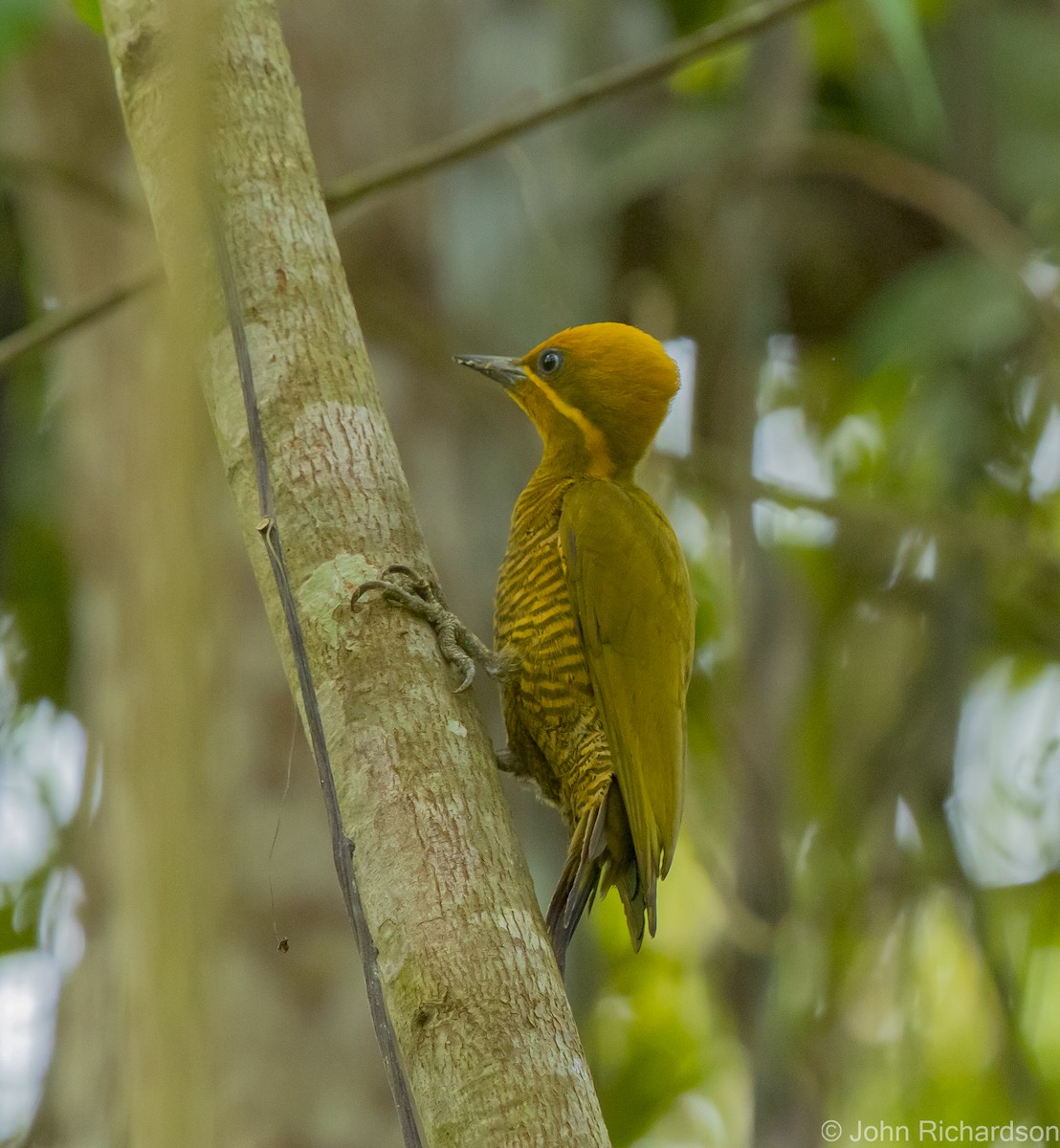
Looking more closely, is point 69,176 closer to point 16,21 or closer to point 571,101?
point 16,21

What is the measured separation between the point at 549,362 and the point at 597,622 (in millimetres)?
646

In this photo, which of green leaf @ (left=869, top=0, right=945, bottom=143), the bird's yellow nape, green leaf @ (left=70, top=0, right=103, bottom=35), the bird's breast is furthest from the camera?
the bird's yellow nape

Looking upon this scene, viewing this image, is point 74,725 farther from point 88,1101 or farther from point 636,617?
point 636,617

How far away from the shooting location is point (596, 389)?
3.03 metres

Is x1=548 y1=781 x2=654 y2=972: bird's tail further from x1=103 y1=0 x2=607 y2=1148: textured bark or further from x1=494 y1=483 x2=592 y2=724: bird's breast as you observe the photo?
x1=103 y1=0 x2=607 y2=1148: textured bark

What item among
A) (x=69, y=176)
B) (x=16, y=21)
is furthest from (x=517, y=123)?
(x=69, y=176)

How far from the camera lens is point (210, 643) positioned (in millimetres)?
665

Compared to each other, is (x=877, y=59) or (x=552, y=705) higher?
(x=877, y=59)

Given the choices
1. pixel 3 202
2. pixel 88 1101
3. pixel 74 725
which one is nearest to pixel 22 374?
pixel 3 202

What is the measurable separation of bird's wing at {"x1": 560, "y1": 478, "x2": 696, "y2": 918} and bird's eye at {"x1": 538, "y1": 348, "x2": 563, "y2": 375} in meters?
0.28

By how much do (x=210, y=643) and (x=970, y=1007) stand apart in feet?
14.7

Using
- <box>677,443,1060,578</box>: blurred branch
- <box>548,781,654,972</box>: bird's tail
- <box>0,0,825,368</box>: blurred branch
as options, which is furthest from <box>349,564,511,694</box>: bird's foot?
<box>677,443,1060,578</box>: blurred branch

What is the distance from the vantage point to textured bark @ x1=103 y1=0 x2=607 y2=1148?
1364mm

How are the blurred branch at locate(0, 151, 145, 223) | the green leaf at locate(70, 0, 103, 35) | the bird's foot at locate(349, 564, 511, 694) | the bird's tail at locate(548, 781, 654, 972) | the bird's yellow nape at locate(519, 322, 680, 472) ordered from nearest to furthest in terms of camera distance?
the bird's foot at locate(349, 564, 511, 694) < the green leaf at locate(70, 0, 103, 35) < the bird's tail at locate(548, 781, 654, 972) < the bird's yellow nape at locate(519, 322, 680, 472) < the blurred branch at locate(0, 151, 145, 223)
